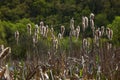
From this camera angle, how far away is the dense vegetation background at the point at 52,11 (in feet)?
173

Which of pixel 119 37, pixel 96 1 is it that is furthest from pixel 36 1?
pixel 119 37

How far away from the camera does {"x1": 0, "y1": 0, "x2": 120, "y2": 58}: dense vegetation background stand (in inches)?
2080

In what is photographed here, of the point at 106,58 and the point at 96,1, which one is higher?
the point at 106,58

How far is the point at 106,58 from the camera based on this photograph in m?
5.19

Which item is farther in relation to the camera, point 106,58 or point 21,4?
point 21,4

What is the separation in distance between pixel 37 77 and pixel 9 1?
5802 cm

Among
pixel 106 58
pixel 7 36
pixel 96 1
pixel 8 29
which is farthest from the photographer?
pixel 96 1

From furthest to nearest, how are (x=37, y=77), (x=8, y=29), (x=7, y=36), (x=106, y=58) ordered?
(x=8, y=29), (x=7, y=36), (x=106, y=58), (x=37, y=77)

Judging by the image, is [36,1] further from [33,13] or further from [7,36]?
[7,36]

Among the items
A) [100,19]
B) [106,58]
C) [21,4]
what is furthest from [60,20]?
[106,58]

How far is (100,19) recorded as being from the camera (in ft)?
180

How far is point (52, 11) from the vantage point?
61.3 metres

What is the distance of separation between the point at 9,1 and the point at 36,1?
A: 13.0ft

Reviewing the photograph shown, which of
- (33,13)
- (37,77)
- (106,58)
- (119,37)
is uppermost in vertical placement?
(37,77)
